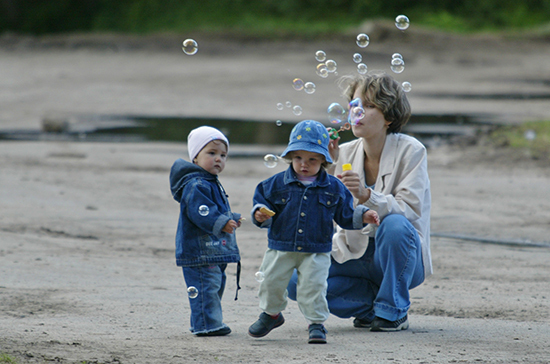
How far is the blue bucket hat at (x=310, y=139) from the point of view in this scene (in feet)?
12.7

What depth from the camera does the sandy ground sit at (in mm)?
3754

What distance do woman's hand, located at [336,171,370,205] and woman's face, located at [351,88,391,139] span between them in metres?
0.38

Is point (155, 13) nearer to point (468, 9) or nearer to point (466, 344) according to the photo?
point (468, 9)

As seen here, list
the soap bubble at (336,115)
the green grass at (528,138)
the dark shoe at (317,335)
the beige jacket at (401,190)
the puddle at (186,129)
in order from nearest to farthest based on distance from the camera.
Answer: the dark shoe at (317,335) < the beige jacket at (401,190) < the soap bubble at (336,115) < the green grass at (528,138) < the puddle at (186,129)

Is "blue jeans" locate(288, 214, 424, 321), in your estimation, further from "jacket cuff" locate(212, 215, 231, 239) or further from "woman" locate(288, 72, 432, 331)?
"jacket cuff" locate(212, 215, 231, 239)

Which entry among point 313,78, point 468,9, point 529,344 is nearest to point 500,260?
point 529,344

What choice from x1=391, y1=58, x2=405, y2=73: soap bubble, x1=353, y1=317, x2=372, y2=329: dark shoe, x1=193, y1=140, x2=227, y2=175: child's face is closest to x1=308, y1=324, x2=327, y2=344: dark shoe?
x1=353, y1=317, x2=372, y2=329: dark shoe

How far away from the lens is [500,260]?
604 centimetres

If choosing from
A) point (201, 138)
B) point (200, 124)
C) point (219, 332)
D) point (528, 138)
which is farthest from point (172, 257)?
point (200, 124)

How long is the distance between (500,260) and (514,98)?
40.4ft

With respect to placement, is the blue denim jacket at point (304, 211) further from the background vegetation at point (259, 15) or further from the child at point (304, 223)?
the background vegetation at point (259, 15)

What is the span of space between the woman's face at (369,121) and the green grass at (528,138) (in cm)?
661

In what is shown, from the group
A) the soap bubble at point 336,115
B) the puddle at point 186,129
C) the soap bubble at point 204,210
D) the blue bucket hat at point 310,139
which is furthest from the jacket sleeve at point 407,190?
the puddle at point 186,129

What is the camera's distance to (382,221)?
4188mm
